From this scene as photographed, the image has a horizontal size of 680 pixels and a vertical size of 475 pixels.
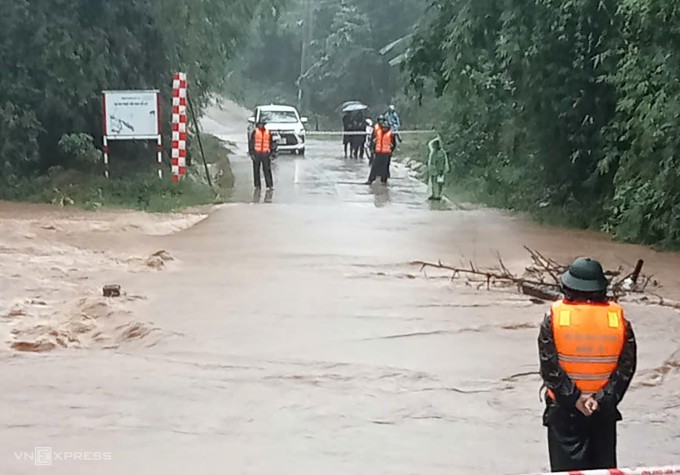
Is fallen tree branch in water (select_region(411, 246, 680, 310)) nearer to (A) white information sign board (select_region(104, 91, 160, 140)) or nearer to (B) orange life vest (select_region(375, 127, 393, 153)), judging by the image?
(A) white information sign board (select_region(104, 91, 160, 140))

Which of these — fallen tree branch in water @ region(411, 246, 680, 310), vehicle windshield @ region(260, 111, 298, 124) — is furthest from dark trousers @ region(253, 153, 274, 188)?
vehicle windshield @ region(260, 111, 298, 124)

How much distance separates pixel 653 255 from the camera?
599 inches

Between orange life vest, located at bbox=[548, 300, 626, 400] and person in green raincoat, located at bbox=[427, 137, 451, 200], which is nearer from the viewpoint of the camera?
orange life vest, located at bbox=[548, 300, 626, 400]

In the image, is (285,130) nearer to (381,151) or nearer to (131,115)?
(381,151)

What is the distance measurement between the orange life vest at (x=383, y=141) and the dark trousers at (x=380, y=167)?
138 mm

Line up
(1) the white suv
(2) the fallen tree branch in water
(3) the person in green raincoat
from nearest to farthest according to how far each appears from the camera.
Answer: (2) the fallen tree branch in water
(3) the person in green raincoat
(1) the white suv

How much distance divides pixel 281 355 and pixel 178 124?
42.8 ft

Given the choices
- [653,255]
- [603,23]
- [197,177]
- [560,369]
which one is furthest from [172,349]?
[197,177]

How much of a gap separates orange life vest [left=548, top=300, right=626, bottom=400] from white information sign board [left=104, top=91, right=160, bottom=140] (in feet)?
56.9

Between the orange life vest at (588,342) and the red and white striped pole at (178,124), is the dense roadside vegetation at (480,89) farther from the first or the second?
the orange life vest at (588,342)

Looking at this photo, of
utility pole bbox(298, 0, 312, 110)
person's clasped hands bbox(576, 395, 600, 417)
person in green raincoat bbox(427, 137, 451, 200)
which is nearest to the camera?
person's clasped hands bbox(576, 395, 600, 417)

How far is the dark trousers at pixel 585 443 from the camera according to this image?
507 centimetres

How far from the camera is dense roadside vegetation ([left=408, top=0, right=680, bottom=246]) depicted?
15.3 metres

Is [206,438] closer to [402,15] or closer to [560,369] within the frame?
[560,369]
